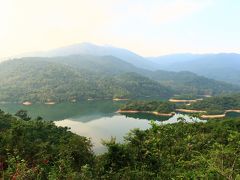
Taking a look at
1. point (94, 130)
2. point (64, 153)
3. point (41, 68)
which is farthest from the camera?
point (41, 68)

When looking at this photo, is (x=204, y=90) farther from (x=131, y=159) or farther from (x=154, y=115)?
(x=131, y=159)

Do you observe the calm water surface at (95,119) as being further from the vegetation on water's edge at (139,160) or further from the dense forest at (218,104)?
the vegetation on water's edge at (139,160)

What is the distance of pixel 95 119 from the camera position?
58719 millimetres

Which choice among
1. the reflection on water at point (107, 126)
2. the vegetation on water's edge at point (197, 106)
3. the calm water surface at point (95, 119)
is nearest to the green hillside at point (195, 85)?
the vegetation on water's edge at point (197, 106)

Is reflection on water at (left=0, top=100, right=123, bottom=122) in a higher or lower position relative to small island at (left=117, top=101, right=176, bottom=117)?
lower

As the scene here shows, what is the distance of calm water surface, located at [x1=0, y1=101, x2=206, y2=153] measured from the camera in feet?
148

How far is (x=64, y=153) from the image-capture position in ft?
51.1

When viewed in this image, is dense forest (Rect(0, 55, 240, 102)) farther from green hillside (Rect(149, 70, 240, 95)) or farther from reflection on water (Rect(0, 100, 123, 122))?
reflection on water (Rect(0, 100, 123, 122))

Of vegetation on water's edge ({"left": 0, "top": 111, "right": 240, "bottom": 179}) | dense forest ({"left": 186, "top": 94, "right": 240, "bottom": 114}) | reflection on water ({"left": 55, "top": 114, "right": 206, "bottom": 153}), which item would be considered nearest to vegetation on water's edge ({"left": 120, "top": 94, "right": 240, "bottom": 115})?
dense forest ({"left": 186, "top": 94, "right": 240, "bottom": 114})

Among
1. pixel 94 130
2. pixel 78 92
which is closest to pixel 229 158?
pixel 94 130

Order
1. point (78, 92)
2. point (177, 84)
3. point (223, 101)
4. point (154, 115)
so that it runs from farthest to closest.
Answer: point (177, 84) → point (78, 92) → point (223, 101) → point (154, 115)

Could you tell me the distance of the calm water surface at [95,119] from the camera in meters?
45.1

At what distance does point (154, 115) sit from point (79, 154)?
Answer: 165ft

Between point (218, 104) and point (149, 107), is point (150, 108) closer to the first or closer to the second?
point (149, 107)
